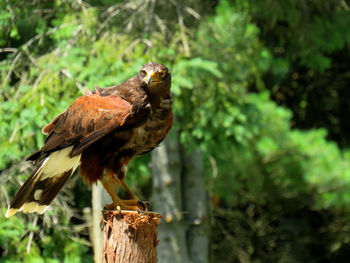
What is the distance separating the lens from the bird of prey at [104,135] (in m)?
3.36

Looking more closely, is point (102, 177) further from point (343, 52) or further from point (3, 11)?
point (343, 52)

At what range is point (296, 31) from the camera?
7.27 m

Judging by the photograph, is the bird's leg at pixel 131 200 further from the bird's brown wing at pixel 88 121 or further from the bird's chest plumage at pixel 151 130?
the bird's brown wing at pixel 88 121

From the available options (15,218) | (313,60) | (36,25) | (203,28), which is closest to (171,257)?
(15,218)

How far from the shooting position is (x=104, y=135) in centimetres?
332

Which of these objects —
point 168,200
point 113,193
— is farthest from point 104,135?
point 168,200

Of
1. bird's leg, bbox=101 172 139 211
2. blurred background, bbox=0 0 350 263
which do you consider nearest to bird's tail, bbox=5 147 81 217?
bird's leg, bbox=101 172 139 211

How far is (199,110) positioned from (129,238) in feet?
9.16

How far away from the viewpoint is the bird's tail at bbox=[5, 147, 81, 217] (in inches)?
137

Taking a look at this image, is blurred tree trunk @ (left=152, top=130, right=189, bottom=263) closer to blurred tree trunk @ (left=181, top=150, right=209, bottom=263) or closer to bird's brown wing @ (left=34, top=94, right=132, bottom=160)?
blurred tree trunk @ (left=181, top=150, right=209, bottom=263)

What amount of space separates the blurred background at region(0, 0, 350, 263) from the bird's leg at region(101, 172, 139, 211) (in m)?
0.55

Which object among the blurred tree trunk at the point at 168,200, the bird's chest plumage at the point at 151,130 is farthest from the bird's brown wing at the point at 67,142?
the blurred tree trunk at the point at 168,200

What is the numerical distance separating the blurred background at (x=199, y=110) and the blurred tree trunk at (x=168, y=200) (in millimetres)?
13

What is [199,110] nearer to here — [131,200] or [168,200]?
[168,200]
